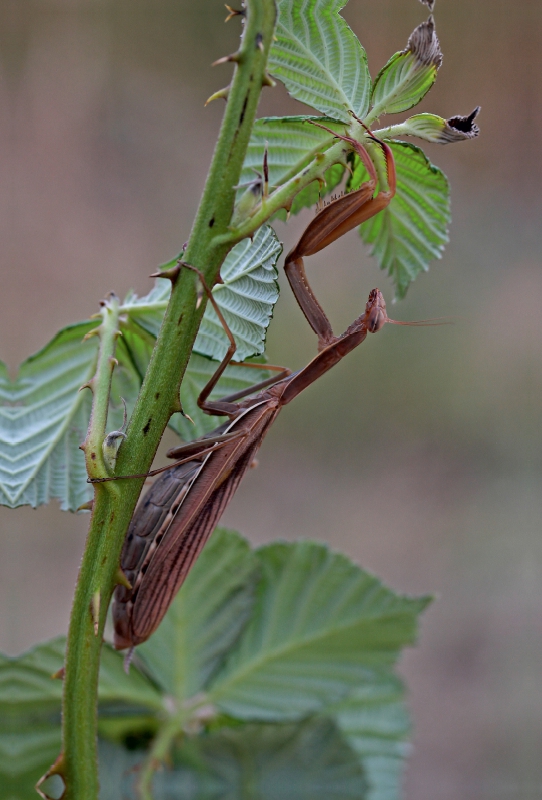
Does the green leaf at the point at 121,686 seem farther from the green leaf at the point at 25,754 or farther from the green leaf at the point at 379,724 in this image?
the green leaf at the point at 379,724

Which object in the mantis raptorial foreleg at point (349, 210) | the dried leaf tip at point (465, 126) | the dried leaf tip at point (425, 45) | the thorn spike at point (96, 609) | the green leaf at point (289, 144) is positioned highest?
the green leaf at point (289, 144)

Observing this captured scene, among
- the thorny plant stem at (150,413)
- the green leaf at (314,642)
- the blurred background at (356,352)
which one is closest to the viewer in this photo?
the thorny plant stem at (150,413)

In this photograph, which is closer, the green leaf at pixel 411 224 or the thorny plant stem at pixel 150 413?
the thorny plant stem at pixel 150 413

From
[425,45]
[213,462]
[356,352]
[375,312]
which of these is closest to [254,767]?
[213,462]

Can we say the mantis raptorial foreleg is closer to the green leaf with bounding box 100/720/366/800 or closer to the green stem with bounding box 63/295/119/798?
the green stem with bounding box 63/295/119/798

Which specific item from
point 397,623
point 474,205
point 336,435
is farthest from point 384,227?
point 474,205

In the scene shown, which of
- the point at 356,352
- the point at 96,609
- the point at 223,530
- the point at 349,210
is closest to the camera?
the point at 96,609

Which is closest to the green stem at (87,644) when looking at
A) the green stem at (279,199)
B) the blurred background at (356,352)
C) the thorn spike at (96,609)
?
the thorn spike at (96,609)

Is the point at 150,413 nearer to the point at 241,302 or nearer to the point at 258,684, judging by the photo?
the point at 241,302
